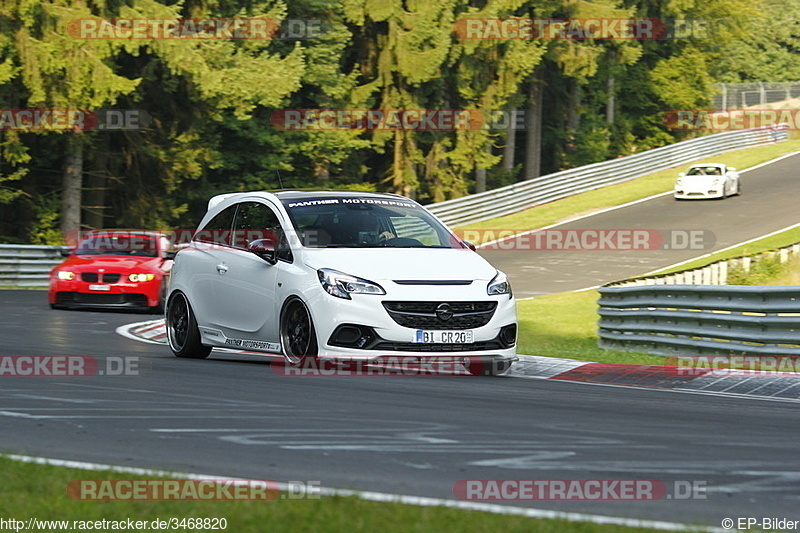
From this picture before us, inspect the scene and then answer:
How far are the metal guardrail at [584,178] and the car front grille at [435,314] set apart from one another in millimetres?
30055

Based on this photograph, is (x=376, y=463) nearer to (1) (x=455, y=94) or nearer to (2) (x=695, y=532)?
(2) (x=695, y=532)

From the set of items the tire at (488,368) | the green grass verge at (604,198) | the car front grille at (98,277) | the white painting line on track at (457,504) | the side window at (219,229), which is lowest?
the white painting line on track at (457,504)

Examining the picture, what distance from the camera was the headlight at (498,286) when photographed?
11914 mm

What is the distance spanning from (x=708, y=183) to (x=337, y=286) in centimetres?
3504

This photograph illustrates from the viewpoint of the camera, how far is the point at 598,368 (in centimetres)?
1312

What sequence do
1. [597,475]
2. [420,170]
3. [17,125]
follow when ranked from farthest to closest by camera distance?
[420,170] → [17,125] → [597,475]

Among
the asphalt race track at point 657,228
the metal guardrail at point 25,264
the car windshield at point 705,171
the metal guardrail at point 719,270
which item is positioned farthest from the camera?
the car windshield at point 705,171

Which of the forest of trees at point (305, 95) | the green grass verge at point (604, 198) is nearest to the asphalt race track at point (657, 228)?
the green grass verge at point (604, 198)

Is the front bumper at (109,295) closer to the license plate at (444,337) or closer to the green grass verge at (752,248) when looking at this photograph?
the license plate at (444,337)

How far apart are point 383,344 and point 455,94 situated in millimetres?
47136

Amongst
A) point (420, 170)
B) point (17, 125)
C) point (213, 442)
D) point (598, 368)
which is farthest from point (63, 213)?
point (213, 442)

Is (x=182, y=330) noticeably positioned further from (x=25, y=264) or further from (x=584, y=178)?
(x=584, y=178)

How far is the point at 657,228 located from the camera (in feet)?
131

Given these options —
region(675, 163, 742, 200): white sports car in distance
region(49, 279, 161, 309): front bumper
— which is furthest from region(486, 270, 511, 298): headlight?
region(675, 163, 742, 200): white sports car in distance
